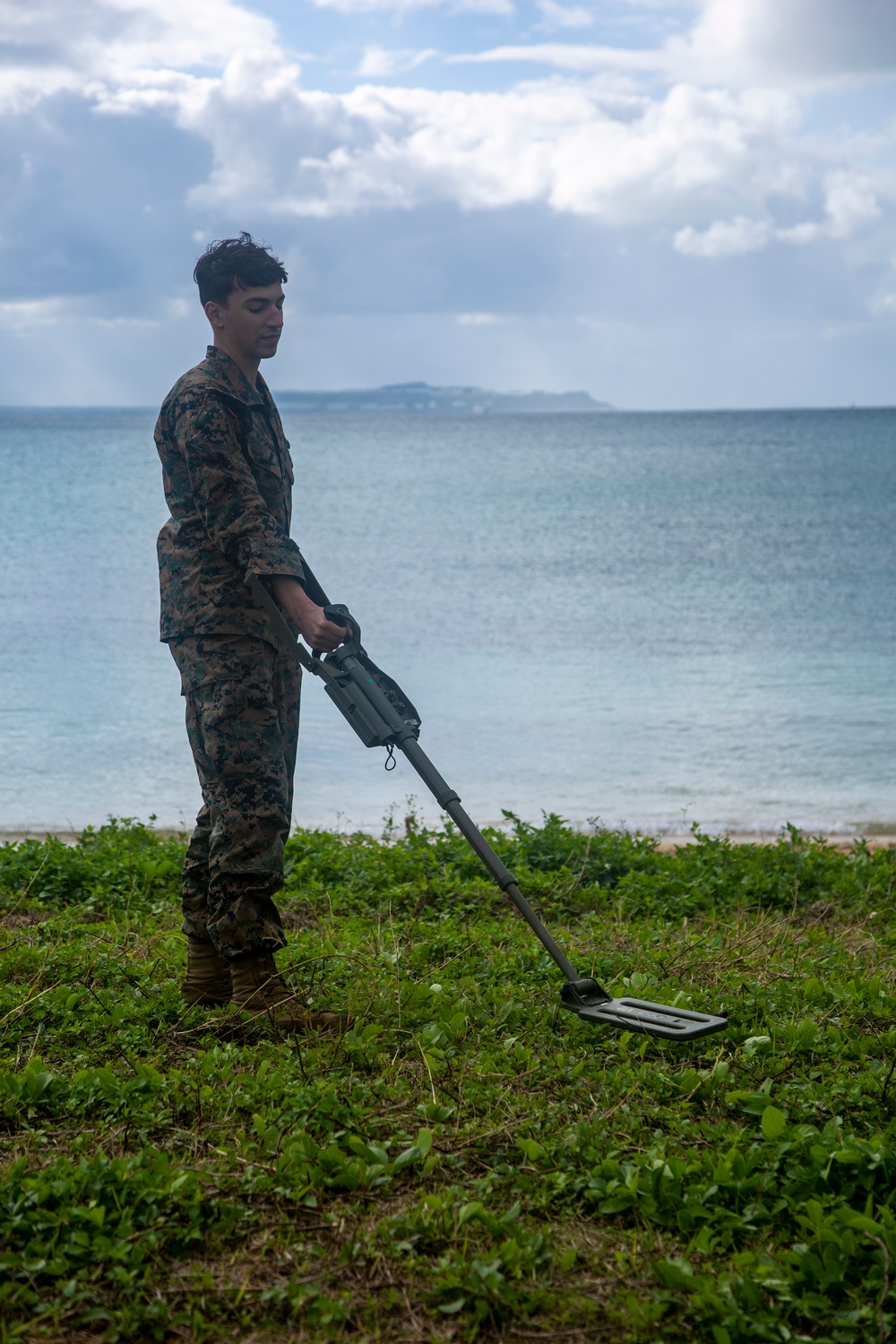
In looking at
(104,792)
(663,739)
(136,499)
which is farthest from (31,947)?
(136,499)

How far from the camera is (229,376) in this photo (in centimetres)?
342

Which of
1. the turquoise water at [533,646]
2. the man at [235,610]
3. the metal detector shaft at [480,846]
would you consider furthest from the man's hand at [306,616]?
the turquoise water at [533,646]

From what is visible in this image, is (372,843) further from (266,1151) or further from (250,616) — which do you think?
(266,1151)

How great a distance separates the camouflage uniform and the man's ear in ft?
0.39

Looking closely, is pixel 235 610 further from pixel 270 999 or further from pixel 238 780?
pixel 270 999

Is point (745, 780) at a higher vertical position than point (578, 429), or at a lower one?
lower

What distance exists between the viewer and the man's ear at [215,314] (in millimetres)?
3406

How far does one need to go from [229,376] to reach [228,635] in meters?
0.77

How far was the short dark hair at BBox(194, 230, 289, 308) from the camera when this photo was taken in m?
3.34

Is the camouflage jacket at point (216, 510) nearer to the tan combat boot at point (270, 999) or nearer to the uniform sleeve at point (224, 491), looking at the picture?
the uniform sleeve at point (224, 491)

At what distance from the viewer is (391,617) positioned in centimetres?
1934

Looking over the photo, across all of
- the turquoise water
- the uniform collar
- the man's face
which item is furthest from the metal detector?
the turquoise water

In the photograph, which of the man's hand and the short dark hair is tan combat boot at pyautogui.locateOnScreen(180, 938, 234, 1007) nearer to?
the man's hand

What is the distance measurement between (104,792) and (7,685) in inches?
199
